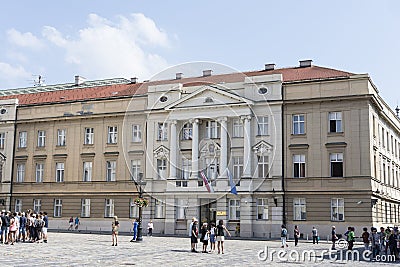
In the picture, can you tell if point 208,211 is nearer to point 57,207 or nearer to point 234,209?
point 234,209

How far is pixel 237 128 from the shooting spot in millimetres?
50938

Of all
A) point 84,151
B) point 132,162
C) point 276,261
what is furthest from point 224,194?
point 276,261

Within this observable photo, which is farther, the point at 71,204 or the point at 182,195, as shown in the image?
the point at 71,204

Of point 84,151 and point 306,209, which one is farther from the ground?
point 84,151

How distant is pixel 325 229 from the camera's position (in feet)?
151

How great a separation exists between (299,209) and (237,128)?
897 cm

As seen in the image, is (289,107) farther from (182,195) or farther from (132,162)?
(132,162)

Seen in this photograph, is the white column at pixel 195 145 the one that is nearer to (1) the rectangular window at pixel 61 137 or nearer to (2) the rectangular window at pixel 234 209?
(2) the rectangular window at pixel 234 209

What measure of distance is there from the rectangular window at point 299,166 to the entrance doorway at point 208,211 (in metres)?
7.68

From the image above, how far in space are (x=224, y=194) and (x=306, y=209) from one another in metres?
7.02

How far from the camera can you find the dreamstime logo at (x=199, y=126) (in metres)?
49.8

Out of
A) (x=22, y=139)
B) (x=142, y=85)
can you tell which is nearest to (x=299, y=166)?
(x=142, y=85)

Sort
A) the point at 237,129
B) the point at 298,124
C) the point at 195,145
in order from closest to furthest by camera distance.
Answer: the point at 298,124 → the point at 237,129 → the point at 195,145

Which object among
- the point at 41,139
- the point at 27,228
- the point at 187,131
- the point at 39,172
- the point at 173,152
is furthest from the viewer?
the point at 41,139
